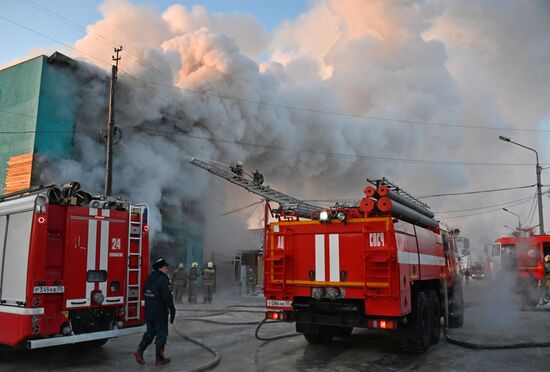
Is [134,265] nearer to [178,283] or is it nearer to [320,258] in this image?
[320,258]

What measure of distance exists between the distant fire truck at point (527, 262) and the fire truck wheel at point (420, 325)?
10978 mm

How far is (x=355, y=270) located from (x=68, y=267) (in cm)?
397

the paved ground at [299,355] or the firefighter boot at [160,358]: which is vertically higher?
the firefighter boot at [160,358]

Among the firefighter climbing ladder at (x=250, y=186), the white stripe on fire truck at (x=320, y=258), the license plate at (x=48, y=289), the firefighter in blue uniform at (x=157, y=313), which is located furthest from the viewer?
the firefighter climbing ladder at (x=250, y=186)

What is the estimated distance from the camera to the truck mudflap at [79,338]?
18.7 feet

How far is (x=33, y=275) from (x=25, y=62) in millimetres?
15370

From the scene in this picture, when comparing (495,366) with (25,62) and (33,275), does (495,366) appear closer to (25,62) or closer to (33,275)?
(33,275)

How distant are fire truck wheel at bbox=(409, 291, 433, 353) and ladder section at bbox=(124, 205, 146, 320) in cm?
418

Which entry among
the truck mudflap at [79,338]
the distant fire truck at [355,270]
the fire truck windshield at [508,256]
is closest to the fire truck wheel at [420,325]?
the distant fire truck at [355,270]

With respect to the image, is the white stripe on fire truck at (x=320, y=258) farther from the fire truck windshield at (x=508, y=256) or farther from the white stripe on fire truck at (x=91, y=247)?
the fire truck windshield at (x=508, y=256)

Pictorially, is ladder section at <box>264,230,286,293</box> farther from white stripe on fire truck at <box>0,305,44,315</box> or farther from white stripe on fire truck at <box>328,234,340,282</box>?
white stripe on fire truck at <box>0,305,44,315</box>

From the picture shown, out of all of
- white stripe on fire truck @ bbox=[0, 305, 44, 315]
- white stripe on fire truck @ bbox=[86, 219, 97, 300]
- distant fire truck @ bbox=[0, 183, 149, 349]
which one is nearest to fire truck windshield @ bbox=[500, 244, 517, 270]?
distant fire truck @ bbox=[0, 183, 149, 349]

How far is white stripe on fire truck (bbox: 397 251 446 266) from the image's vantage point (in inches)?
259

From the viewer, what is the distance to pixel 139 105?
20.0 meters
